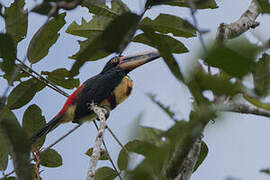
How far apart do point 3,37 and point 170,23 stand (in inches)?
39.8

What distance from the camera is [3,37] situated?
111cm

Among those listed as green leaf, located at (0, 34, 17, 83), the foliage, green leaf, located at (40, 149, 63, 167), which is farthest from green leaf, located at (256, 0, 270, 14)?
green leaf, located at (40, 149, 63, 167)

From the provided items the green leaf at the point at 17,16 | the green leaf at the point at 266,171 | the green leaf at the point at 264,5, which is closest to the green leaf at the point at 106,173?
the green leaf at the point at 17,16

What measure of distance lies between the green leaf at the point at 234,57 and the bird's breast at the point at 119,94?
3.06 metres

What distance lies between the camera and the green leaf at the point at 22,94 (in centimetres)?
230

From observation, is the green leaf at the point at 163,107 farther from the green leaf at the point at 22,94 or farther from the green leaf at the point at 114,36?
the green leaf at the point at 22,94

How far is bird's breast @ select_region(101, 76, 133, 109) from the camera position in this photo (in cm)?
378

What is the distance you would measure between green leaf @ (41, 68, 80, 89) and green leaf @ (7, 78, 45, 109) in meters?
0.16

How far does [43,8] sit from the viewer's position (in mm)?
969

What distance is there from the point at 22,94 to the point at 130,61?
1.93 meters

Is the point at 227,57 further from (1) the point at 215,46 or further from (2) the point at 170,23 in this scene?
(2) the point at 170,23

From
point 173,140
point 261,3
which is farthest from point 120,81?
point 173,140

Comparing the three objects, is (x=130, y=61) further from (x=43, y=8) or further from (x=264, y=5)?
(x=43, y=8)

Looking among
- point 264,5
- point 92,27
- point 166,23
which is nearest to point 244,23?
point 166,23
